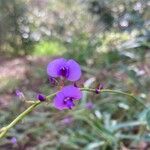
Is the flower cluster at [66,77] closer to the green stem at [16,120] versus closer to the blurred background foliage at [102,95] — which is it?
the green stem at [16,120]

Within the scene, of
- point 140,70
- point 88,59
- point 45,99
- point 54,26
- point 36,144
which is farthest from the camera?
point 54,26

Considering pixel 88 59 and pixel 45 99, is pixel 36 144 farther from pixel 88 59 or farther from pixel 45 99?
pixel 45 99

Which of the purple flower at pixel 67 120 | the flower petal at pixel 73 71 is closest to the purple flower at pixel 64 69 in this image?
the flower petal at pixel 73 71

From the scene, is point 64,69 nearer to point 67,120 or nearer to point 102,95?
point 67,120

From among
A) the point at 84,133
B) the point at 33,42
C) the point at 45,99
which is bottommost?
the point at 33,42

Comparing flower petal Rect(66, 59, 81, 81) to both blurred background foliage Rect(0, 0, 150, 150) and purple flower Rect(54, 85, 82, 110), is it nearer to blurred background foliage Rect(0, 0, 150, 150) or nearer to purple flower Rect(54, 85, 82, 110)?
purple flower Rect(54, 85, 82, 110)

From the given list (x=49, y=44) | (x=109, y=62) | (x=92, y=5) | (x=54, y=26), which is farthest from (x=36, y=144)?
(x=54, y=26)

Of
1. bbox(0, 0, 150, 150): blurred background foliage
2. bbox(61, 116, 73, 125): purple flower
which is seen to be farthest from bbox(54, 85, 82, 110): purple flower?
bbox(61, 116, 73, 125): purple flower
